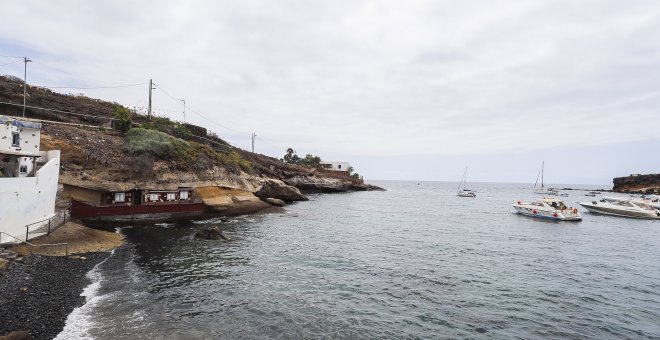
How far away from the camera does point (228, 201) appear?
50875 millimetres

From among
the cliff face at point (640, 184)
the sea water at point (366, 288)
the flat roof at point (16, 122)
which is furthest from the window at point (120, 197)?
the cliff face at point (640, 184)

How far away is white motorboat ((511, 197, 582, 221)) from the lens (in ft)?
185

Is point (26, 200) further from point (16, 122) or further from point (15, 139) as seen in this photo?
point (16, 122)

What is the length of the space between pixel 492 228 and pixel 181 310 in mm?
43349

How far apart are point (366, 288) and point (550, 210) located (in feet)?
170

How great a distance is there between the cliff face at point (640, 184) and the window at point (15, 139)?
18185cm

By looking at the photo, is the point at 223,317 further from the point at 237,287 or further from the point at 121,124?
the point at 121,124

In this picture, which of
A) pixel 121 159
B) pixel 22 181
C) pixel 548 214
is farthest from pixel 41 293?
pixel 548 214

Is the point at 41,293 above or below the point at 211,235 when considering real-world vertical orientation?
below

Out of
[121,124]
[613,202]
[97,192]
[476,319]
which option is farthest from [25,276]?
[613,202]

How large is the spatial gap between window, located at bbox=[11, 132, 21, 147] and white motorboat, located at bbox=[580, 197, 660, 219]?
92.0m

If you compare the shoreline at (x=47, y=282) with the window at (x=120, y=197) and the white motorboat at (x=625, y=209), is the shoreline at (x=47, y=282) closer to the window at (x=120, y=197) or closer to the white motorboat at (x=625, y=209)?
the window at (x=120, y=197)

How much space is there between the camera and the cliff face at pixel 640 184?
453 feet

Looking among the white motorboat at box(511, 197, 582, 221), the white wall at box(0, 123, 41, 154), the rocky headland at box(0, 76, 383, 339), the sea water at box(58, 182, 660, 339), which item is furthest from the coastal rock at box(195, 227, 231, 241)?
the white motorboat at box(511, 197, 582, 221)
